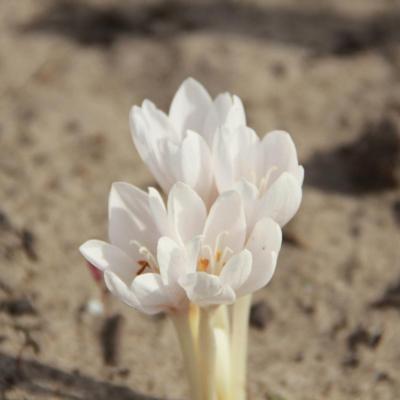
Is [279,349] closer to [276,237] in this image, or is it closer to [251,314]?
[251,314]

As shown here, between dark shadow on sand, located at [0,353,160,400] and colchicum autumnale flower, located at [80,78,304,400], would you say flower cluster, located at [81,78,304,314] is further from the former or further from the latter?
dark shadow on sand, located at [0,353,160,400]

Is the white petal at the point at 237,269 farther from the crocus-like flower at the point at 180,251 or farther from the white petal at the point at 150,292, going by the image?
the white petal at the point at 150,292

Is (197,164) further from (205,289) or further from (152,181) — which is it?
(152,181)

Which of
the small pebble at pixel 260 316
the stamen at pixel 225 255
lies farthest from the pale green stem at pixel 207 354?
the small pebble at pixel 260 316

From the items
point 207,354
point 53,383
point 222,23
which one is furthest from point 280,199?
point 222,23

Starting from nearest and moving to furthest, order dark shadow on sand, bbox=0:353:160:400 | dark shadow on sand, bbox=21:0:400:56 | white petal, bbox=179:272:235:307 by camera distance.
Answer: white petal, bbox=179:272:235:307 → dark shadow on sand, bbox=0:353:160:400 → dark shadow on sand, bbox=21:0:400:56

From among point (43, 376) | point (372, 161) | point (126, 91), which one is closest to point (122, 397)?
point (43, 376)

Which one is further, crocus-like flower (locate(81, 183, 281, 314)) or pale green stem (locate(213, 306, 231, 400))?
pale green stem (locate(213, 306, 231, 400))

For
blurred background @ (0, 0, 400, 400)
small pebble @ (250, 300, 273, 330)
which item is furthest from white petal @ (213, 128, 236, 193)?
small pebble @ (250, 300, 273, 330)
